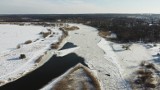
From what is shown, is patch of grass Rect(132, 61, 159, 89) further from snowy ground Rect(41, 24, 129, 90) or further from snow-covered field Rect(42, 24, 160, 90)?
snowy ground Rect(41, 24, 129, 90)

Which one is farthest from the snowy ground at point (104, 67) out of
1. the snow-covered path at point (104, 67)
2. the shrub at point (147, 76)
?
the shrub at point (147, 76)

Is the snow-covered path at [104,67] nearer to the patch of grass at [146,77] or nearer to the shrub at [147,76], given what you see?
the patch of grass at [146,77]

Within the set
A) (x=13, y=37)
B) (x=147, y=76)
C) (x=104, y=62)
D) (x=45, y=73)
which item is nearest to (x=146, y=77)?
(x=147, y=76)

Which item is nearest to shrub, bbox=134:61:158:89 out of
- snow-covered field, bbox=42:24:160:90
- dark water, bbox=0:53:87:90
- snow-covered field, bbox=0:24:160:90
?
snow-covered field, bbox=42:24:160:90

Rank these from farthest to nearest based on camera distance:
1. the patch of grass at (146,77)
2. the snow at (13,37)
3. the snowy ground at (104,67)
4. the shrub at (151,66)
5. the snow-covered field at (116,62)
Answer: the snow at (13,37) < the shrub at (151,66) < the snow-covered field at (116,62) < the snowy ground at (104,67) < the patch of grass at (146,77)

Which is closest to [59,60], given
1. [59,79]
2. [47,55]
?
[47,55]

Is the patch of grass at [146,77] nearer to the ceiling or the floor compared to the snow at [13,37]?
nearer to the ceiling

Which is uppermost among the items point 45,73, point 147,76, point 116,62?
point 147,76

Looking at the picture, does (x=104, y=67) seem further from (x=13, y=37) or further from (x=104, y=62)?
(x=13, y=37)

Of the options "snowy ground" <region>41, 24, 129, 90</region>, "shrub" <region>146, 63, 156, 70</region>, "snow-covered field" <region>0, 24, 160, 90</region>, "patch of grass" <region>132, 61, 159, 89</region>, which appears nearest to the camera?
"patch of grass" <region>132, 61, 159, 89</region>
